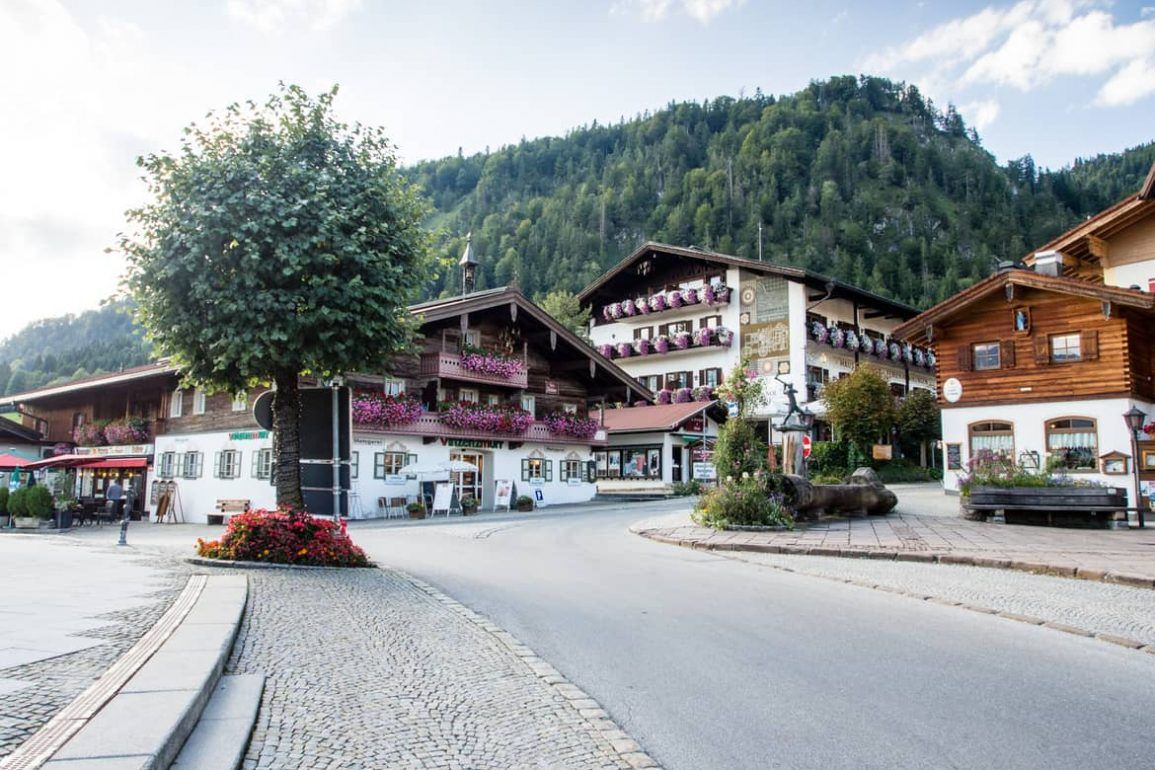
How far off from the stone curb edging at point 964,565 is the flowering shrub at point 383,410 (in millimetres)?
13221

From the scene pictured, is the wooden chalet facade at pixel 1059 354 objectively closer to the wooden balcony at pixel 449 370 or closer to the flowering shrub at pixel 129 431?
the wooden balcony at pixel 449 370

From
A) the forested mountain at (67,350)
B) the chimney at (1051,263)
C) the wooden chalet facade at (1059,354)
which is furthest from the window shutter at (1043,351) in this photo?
the forested mountain at (67,350)

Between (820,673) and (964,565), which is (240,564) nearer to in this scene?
(820,673)

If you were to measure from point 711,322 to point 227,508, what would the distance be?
30.6m

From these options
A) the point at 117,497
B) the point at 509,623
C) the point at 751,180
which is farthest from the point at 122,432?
the point at 751,180

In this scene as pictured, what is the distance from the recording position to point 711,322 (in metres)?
50.2

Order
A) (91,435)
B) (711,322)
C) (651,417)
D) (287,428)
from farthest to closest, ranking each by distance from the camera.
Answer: (711,322) < (651,417) < (91,435) < (287,428)

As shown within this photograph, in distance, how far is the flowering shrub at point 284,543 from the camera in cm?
1136

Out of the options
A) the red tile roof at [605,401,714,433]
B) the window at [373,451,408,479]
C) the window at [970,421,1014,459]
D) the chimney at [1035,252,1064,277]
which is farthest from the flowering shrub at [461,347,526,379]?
the chimney at [1035,252,1064,277]

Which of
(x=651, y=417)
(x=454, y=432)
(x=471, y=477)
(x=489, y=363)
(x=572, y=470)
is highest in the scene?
(x=489, y=363)

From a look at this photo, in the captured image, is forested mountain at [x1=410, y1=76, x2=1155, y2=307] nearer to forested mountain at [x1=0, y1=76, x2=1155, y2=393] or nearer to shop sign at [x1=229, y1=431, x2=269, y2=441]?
forested mountain at [x1=0, y1=76, x2=1155, y2=393]

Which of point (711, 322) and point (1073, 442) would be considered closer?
point (1073, 442)

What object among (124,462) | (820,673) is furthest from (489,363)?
(820,673)

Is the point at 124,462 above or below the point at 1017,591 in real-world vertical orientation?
above
